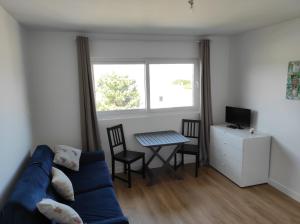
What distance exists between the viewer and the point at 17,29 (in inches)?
114

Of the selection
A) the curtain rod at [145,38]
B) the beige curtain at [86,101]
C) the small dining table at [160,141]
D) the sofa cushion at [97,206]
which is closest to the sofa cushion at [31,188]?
the sofa cushion at [97,206]

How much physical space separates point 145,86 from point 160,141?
1.09m

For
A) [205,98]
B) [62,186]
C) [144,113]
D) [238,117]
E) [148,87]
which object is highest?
[148,87]

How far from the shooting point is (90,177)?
2.99 m

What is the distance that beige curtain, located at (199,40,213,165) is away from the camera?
420 centimetres

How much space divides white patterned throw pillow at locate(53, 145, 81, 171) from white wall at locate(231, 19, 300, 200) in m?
3.00

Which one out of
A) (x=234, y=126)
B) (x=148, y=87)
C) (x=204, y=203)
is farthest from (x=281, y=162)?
(x=148, y=87)

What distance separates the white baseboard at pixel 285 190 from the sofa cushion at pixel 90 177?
2605 millimetres

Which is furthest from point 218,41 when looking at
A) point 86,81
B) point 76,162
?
point 76,162

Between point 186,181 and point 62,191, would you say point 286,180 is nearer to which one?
point 186,181

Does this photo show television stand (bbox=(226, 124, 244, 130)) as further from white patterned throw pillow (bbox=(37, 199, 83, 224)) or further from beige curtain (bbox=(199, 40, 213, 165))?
white patterned throw pillow (bbox=(37, 199, 83, 224))

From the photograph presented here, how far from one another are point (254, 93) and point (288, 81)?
2.31ft

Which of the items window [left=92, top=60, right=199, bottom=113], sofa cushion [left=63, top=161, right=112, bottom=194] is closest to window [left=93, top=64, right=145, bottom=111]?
window [left=92, top=60, right=199, bottom=113]

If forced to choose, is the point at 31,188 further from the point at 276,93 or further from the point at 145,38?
the point at 276,93
